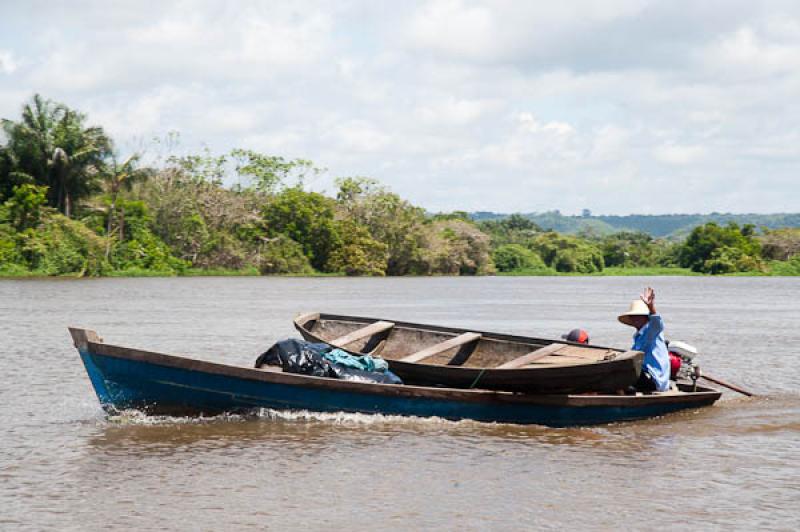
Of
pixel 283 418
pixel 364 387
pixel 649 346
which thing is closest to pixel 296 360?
pixel 283 418

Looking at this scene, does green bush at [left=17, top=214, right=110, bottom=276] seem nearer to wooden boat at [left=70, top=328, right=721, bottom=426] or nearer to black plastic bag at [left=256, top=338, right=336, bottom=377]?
wooden boat at [left=70, top=328, right=721, bottom=426]

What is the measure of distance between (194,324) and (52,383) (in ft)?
36.2

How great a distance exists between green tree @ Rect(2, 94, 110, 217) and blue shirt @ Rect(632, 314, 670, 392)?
4864 cm

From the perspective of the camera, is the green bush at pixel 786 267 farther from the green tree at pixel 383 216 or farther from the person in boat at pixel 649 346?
the person in boat at pixel 649 346

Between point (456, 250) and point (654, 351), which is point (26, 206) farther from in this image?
point (654, 351)

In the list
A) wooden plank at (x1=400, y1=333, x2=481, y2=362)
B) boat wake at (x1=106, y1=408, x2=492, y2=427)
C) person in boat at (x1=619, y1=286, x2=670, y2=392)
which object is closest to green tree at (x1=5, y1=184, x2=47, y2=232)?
wooden plank at (x1=400, y1=333, x2=481, y2=362)

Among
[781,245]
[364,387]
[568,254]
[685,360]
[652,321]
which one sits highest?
[781,245]

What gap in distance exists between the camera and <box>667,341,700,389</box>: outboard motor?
1234 cm

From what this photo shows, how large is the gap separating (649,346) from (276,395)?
4.61m

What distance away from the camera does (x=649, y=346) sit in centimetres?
1141

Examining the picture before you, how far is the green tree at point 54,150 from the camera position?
54344 mm

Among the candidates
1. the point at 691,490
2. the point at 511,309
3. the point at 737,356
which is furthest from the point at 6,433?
the point at 511,309

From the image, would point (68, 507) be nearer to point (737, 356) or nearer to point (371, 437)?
point (371, 437)

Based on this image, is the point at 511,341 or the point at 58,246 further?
the point at 58,246
